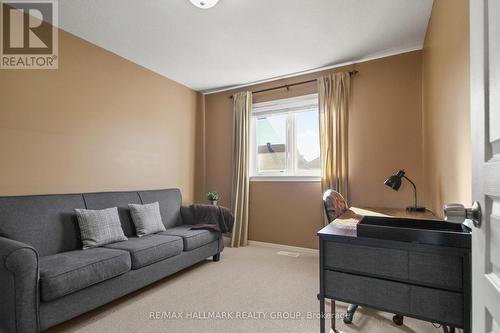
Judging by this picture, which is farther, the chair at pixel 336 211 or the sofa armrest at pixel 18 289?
the chair at pixel 336 211

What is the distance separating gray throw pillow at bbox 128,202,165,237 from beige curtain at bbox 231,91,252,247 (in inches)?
49.5

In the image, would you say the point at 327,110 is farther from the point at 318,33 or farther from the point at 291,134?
the point at 318,33

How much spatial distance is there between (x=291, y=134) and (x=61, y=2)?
292 centimetres

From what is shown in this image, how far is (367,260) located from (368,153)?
2157mm

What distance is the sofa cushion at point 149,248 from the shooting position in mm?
2282

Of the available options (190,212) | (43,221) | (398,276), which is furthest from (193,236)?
(398,276)

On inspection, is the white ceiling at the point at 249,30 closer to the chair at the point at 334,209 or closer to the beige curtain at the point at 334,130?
the beige curtain at the point at 334,130

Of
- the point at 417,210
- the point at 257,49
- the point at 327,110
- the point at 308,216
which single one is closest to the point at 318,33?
the point at 257,49

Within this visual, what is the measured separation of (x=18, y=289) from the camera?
154 centimetres

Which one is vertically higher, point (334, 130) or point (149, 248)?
point (334, 130)

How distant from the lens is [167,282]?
8.70 ft

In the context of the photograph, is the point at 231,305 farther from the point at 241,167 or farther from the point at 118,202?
the point at 241,167

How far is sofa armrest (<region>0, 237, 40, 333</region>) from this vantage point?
60.6 inches

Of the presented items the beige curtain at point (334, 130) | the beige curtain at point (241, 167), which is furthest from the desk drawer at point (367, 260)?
the beige curtain at point (241, 167)
